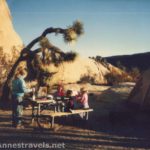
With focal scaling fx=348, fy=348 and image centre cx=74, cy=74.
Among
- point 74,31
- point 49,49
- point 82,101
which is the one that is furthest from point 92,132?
point 49,49

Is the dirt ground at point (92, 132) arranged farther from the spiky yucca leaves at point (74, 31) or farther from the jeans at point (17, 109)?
the spiky yucca leaves at point (74, 31)

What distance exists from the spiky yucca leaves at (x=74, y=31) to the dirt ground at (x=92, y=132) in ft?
10.1

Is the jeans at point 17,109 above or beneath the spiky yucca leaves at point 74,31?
beneath

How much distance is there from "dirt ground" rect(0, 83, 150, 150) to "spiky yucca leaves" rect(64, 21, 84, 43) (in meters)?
3.08

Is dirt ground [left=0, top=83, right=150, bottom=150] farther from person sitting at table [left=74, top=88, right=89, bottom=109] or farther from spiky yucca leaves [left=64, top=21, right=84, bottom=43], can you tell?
spiky yucca leaves [left=64, top=21, right=84, bottom=43]

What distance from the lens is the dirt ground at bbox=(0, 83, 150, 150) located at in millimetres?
7936

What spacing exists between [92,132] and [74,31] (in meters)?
5.77

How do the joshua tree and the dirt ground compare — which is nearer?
the dirt ground

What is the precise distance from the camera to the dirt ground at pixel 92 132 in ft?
26.0

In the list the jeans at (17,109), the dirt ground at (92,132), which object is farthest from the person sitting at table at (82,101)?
the jeans at (17,109)

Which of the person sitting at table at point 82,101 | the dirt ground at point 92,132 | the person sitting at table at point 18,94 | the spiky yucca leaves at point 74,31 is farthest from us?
the spiky yucca leaves at point 74,31

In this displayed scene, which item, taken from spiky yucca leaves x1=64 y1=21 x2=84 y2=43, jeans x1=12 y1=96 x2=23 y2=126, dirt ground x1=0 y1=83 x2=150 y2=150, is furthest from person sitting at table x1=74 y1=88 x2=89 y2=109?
spiky yucca leaves x1=64 y1=21 x2=84 y2=43

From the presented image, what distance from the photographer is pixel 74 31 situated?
1399cm

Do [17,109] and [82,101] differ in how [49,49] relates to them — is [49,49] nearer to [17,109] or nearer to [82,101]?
[82,101]
